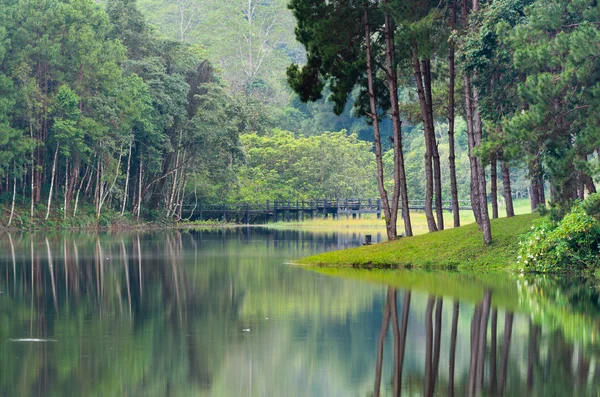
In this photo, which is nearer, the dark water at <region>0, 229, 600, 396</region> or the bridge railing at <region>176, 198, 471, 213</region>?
the dark water at <region>0, 229, 600, 396</region>

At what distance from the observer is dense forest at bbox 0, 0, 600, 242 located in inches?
1235

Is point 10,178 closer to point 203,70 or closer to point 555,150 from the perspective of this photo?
point 203,70

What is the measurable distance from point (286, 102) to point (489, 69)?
3467 inches

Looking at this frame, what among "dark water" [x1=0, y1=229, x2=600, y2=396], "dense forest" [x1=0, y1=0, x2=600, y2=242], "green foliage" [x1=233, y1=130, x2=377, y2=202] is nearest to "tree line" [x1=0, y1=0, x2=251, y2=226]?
"dense forest" [x1=0, y1=0, x2=600, y2=242]

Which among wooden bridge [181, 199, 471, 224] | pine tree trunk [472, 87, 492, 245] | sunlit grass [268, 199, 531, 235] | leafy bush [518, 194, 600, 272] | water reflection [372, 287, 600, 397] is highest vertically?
wooden bridge [181, 199, 471, 224]

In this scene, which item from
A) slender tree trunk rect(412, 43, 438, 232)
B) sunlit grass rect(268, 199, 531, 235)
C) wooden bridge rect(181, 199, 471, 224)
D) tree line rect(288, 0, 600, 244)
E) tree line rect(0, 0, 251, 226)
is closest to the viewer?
tree line rect(288, 0, 600, 244)

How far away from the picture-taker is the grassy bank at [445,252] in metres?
32.9

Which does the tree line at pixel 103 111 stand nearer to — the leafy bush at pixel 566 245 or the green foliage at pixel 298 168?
the green foliage at pixel 298 168

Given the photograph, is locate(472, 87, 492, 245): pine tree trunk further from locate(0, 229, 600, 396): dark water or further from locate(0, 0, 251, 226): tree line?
locate(0, 0, 251, 226): tree line

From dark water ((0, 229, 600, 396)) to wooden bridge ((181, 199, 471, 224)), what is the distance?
5195cm

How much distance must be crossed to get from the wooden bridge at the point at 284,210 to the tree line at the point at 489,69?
45.2m

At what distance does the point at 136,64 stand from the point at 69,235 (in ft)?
56.0

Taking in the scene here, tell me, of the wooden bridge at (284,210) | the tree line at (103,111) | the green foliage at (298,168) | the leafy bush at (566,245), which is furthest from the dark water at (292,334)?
the green foliage at (298,168)

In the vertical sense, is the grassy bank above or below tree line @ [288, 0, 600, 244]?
below
